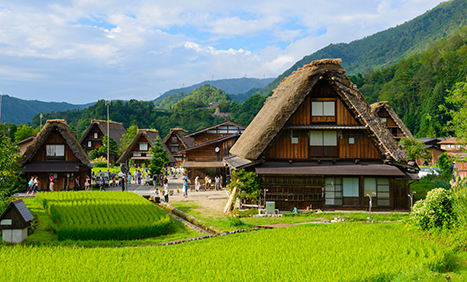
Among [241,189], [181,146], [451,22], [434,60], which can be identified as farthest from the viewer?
[451,22]

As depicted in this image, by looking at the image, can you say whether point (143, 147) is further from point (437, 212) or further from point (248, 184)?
point (437, 212)

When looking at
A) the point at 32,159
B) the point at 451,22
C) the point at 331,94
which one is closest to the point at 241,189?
the point at 331,94

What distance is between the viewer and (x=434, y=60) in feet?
285

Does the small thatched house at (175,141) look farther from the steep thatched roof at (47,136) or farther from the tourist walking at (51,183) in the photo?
the tourist walking at (51,183)

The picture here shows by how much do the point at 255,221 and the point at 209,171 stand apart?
61.0 ft

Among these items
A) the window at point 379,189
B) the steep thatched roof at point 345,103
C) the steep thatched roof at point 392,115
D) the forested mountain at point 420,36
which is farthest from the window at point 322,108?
the forested mountain at point 420,36

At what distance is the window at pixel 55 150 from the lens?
29312 mm

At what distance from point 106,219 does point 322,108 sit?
13820 mm

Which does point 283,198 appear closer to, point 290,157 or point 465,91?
point 290,157

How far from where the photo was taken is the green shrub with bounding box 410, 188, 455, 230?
1197cm

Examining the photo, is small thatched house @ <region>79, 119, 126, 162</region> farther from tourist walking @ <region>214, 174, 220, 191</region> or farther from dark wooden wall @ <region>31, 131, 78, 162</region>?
tourist walking @ <region>214, 174, 220, 191</region>

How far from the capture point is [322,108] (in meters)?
19.8

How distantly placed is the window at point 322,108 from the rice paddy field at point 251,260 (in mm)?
9274

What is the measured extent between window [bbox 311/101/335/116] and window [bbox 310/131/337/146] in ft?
3.88
